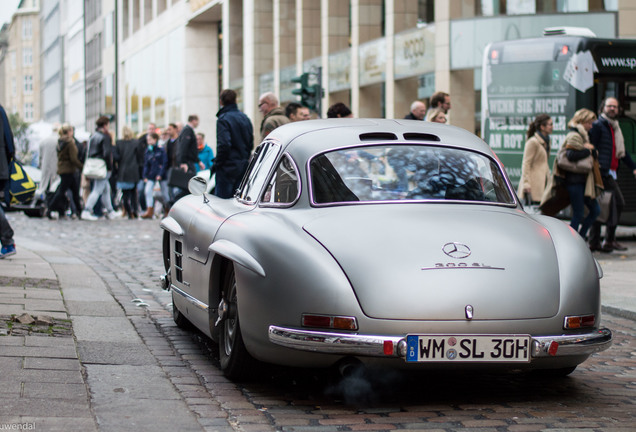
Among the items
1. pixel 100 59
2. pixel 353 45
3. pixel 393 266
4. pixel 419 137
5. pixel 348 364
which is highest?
pixel 100 59

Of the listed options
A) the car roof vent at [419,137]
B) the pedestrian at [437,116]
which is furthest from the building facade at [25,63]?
the car roof vent at [419,137]

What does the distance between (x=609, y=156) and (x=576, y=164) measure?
113 cm

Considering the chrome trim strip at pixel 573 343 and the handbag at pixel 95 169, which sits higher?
the handbag at pixel 95 169

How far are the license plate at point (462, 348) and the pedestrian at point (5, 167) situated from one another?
7257 mm

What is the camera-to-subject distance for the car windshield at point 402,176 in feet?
18.9

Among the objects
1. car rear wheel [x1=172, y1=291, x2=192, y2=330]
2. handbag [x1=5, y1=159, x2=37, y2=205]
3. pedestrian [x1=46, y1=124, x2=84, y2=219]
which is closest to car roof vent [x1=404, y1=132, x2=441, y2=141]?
car rear wheel [x1=172, y1=291, x2=192, y2=330]

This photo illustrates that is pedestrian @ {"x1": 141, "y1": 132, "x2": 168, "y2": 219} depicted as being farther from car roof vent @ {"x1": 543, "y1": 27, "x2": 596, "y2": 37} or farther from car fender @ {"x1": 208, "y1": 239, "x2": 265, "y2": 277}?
car fender @ {"x1": 208, "y1": 239, "x2": 265, "y2": 277}

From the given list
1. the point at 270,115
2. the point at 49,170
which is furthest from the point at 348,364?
the point at 49,170

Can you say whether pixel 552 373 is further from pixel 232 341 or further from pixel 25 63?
pixel 25 63

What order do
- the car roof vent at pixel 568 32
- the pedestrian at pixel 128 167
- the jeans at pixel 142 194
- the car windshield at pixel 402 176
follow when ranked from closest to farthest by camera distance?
the car windshield at pixel 402 176
the car roof vent at pixel 568 32
the pedestrian at pixel 128 167
the jeans at pixel 142 194

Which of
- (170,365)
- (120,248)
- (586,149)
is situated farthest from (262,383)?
(120,248)

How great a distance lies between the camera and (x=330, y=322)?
5.01 metres

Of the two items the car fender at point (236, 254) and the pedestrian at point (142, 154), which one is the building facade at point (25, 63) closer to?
the pedestrian at point (142, 154)

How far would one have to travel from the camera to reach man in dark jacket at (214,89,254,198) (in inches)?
481
